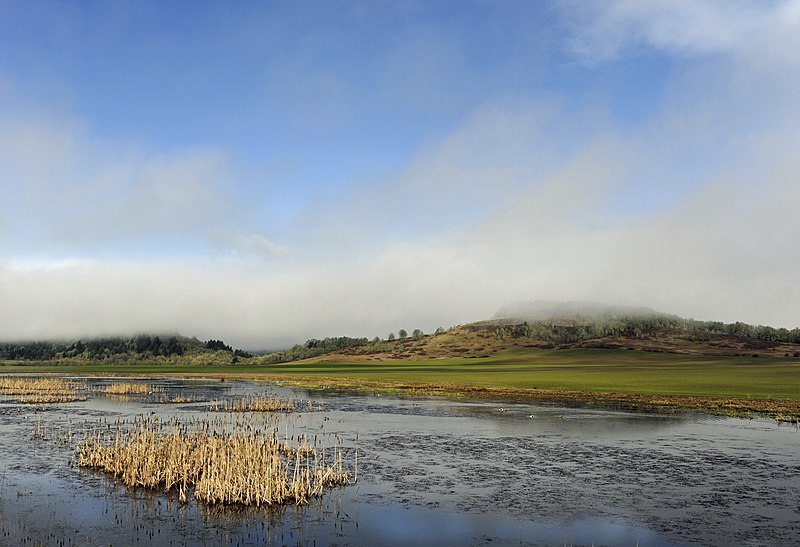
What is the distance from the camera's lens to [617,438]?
4181 centimetres

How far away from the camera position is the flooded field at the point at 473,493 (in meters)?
20.1

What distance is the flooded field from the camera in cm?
2008

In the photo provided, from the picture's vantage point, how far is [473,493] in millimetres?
25891

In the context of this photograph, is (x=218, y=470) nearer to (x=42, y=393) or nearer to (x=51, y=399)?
(x=51, y=399)

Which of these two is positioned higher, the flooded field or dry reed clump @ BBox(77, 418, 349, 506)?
dry reed clump @ BBox(77, 418, 349, 506)

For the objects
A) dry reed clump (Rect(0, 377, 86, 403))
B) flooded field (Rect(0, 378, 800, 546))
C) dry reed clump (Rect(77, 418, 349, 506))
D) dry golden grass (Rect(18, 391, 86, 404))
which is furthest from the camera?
dry reed clump (Rect(0, 377, 86, 403))

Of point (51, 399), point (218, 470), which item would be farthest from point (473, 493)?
point (51, 399)

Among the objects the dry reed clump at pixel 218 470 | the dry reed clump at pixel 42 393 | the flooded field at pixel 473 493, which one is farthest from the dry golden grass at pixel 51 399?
the dry reed clump at pixel 218 470

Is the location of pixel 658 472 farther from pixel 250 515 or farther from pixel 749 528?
pixel 250 515

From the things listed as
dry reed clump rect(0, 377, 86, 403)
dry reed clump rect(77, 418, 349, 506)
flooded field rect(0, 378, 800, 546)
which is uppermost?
dry reed clump rect(77, 418, 349, 506)

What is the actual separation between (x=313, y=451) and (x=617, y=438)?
21.4 meters

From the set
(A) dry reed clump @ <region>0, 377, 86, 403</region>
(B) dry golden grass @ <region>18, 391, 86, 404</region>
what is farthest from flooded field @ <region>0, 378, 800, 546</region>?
(A) dry reed clump @ <region>0, 377, 86, 403</region>

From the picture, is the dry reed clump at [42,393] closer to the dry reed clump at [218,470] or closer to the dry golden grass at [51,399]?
the dry golden grass at [51,399]

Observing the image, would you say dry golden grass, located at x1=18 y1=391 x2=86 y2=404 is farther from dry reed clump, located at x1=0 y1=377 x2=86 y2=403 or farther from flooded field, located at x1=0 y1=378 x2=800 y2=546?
flooded field, located at x1=0 y1=378 x2=800 y2=546
